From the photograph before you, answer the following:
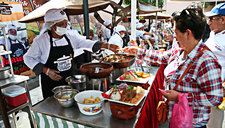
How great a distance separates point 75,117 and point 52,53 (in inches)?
43.2

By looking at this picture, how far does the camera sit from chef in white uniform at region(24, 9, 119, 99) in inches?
83.2

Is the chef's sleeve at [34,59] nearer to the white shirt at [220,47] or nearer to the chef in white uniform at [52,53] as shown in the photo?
the chef in white uniform at [52,53]

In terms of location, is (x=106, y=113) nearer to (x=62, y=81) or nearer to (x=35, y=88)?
(x=62, y=81)

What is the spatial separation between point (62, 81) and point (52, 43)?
57cm

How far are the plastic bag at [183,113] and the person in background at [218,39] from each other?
140 centimetres

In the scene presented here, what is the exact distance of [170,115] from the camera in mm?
1618

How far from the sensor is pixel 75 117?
1.47m

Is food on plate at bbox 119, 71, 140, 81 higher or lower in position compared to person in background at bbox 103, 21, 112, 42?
lower

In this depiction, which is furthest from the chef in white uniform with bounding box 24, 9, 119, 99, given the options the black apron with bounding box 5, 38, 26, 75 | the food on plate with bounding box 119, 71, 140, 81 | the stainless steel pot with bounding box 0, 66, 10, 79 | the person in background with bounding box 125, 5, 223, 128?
the black apron with bounding box 5, 38, 26, 75

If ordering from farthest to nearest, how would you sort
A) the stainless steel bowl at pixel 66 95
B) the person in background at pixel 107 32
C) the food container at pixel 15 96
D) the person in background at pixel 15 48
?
the person in background at pixel 107 32, the person in background at pixel 15 48, the food container at pixel 15 96, the stainless steel bowl at pixel 66 95

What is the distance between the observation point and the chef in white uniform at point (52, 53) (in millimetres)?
2113

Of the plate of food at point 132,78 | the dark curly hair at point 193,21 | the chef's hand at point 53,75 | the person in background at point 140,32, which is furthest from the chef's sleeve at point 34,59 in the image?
the person in background at point 140,32

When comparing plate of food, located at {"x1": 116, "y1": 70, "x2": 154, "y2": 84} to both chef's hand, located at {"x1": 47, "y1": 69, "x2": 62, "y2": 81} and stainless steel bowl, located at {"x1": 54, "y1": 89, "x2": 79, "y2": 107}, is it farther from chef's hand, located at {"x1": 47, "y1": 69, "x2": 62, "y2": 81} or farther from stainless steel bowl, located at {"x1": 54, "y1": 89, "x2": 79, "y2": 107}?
chef's hand, located at {"x1": 47, "y1": 69, "x2": 62, "y2": 81}

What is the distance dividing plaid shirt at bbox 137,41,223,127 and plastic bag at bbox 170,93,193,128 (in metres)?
0.06
